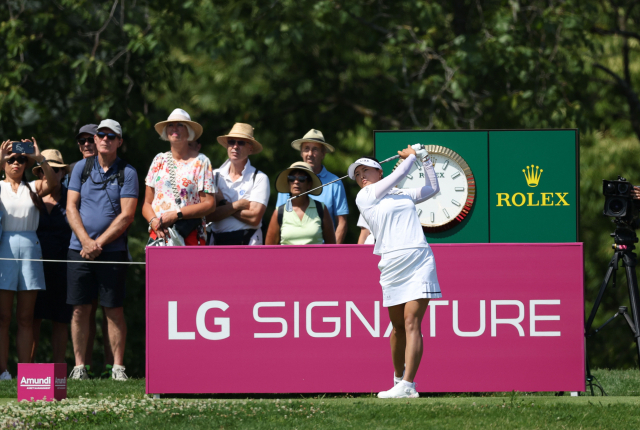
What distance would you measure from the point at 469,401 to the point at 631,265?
1854 millimetres

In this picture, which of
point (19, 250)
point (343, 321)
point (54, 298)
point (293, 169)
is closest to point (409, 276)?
point (343, 321)

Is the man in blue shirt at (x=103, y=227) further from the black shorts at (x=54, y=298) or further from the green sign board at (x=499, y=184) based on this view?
the green sign board at (x=499, y=184)

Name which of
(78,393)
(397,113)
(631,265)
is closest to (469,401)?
(631,265)

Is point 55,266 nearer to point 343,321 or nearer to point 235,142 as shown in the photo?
point 235,142

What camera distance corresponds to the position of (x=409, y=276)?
6262 mm

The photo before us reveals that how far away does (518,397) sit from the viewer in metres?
6.48

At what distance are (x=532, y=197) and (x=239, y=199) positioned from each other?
2.37 metres

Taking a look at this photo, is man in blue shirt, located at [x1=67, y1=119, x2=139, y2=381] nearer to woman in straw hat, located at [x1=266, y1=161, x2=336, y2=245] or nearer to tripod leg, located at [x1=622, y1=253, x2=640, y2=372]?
woman in straw hat, located at [x1=266, y1=161, x2=336, y2=245]

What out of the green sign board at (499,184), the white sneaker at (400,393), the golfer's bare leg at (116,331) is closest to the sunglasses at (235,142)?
the green sign board at (499,184)

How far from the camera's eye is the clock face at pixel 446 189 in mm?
7125

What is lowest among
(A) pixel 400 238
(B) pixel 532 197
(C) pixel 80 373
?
(C) pixel 80 373

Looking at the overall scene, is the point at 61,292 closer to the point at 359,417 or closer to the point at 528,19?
the point at 359,417

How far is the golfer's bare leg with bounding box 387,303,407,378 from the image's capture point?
6.39m

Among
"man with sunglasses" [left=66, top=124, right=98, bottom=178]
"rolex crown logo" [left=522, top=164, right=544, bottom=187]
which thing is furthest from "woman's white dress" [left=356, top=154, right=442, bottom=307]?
"man with sunglasses" [left=66, top=124, right=98, bottom=178]
